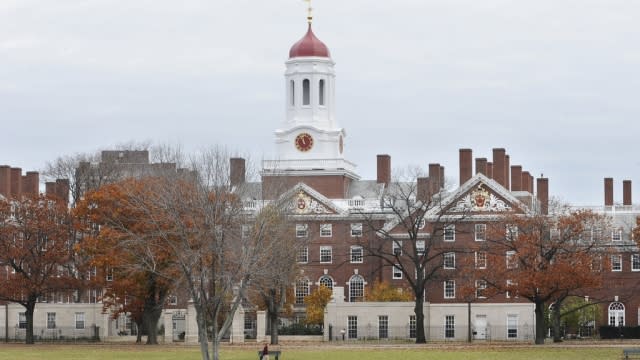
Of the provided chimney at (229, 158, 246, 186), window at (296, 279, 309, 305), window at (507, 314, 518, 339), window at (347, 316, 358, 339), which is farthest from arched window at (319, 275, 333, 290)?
window at (507, 314, 518, 339)

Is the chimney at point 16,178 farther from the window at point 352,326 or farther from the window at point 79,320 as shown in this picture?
the window at point 352,326

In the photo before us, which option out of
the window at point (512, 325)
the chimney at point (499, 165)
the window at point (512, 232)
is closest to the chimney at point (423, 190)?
the chimney at point (499, 165)

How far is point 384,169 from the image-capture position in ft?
430

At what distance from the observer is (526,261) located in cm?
9231

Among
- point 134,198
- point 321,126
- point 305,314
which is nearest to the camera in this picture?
point 134,198

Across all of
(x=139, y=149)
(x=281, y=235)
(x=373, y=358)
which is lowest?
(x=373, y=358)

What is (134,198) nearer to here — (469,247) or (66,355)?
(66,355)

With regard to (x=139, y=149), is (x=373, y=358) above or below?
below

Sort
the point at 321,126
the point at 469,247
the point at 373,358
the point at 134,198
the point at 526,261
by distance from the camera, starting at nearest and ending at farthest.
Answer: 1. the point at 373,358
2. the point at 134,198
3. the point at 526,261
4. the point at 469,247
5. the point at 321,126

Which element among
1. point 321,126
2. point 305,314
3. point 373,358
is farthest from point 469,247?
point 373,358

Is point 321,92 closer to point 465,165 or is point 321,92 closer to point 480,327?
point 465,165

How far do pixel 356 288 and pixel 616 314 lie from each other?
18.5 meters

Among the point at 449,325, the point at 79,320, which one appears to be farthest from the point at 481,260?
the point at 79,320

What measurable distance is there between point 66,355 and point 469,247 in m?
36.1
